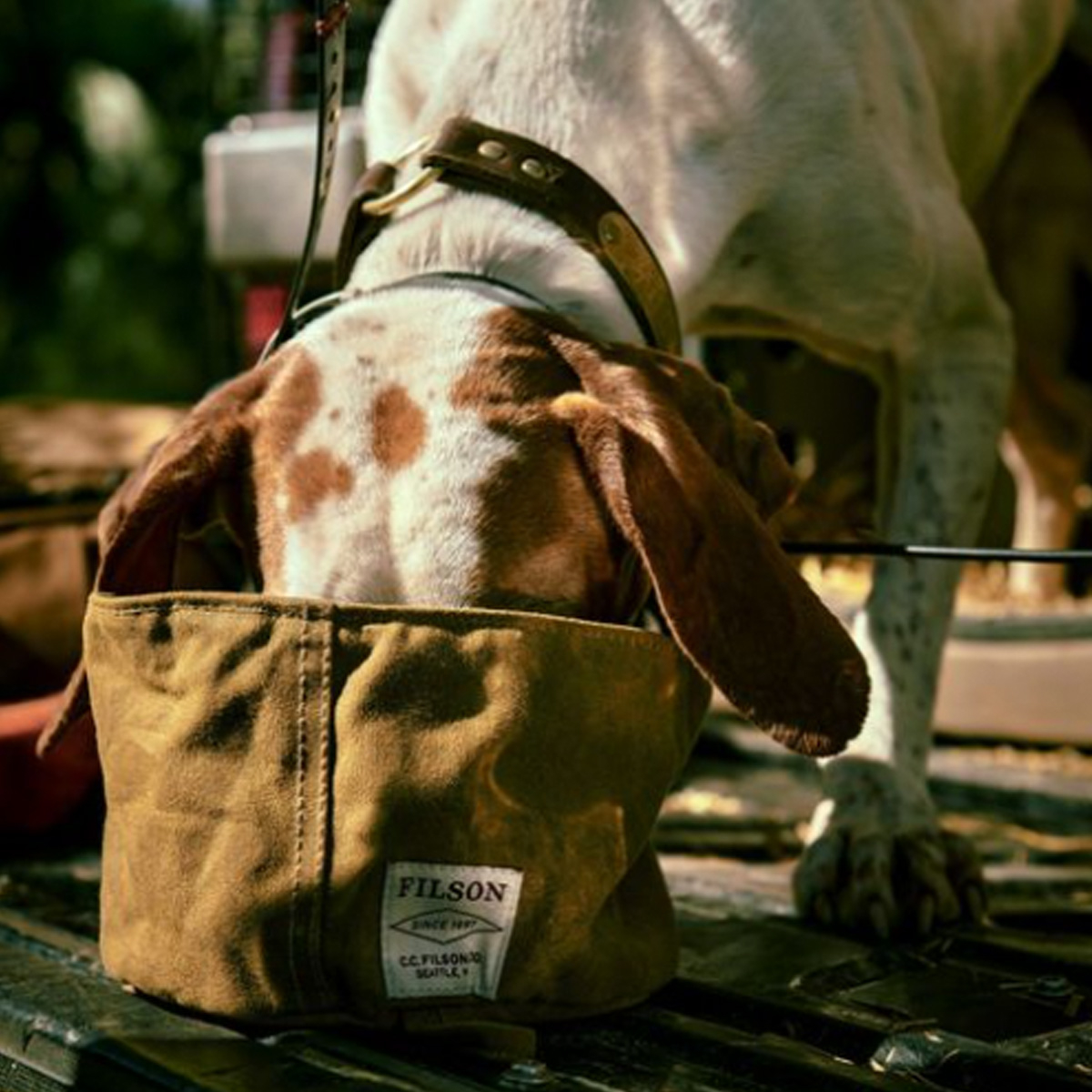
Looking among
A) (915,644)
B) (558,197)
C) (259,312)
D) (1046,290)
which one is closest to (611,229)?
(558,197)

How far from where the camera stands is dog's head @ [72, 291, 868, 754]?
1929mm

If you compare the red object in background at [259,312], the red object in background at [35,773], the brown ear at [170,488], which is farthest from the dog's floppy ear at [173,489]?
the red object in background at [259,312]

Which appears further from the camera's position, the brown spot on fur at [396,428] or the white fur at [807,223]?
the white fur at [807,223]

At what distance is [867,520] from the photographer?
4.74 metres

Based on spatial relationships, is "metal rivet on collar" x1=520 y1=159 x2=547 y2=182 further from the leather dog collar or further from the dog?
the dog

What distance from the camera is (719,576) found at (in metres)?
1.93

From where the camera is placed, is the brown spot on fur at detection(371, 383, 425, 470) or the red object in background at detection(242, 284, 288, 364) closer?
the brown spot on fur at detection(371, 383, 425, 470)

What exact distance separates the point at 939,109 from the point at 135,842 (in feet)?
6.07

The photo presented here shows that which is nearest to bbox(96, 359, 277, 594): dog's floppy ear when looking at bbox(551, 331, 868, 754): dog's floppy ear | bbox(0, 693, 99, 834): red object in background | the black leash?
bbox(551, 331, 868, 754): dog's floppy ear

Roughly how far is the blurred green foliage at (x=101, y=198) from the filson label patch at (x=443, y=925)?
60.1 feet

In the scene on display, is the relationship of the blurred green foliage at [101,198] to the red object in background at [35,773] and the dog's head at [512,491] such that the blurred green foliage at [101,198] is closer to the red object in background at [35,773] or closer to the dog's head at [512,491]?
the red object in background at [35,773]

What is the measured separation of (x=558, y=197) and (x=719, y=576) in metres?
0.63

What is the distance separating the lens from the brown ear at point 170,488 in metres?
2.10

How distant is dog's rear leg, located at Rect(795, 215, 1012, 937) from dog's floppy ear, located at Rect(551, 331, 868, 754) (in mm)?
588
